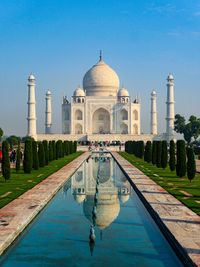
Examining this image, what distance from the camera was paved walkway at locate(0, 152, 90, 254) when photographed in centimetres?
541

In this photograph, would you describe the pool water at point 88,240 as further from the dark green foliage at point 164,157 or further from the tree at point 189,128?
the tree at point 189,128

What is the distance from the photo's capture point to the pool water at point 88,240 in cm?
471

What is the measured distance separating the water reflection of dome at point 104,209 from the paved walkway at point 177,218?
2.32 feet

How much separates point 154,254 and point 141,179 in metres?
6.81

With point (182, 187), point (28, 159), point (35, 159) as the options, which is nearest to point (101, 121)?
point (35, 159)

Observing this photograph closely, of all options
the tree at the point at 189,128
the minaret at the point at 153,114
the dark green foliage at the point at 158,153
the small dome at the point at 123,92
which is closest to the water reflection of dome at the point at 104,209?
the dark green foliage at the point at 158,153

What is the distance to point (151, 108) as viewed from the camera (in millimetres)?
46094

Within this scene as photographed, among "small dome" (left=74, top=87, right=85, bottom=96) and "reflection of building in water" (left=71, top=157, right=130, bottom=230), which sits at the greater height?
"small dome" (left=74, top=87, right=85, bottom=96)

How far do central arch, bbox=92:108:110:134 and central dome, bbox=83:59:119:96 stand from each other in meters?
2.44

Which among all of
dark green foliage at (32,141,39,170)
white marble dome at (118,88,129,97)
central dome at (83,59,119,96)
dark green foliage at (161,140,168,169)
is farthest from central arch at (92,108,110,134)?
dark green foliage at (32,141,39,170)

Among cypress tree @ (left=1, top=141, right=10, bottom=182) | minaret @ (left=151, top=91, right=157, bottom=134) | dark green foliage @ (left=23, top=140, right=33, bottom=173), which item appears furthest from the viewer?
minaret @ (left=151, top=91, right=157, bottom=134)

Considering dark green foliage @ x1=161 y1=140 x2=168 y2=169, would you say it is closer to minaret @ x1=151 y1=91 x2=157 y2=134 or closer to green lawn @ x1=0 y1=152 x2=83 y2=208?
A: green lawn @ x1=0 y1=152 x2=83 y2=208

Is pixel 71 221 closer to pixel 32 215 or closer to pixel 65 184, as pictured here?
pixel 32 215

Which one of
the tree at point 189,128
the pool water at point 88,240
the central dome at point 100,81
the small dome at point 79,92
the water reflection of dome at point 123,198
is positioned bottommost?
the pool water at point 88,240
